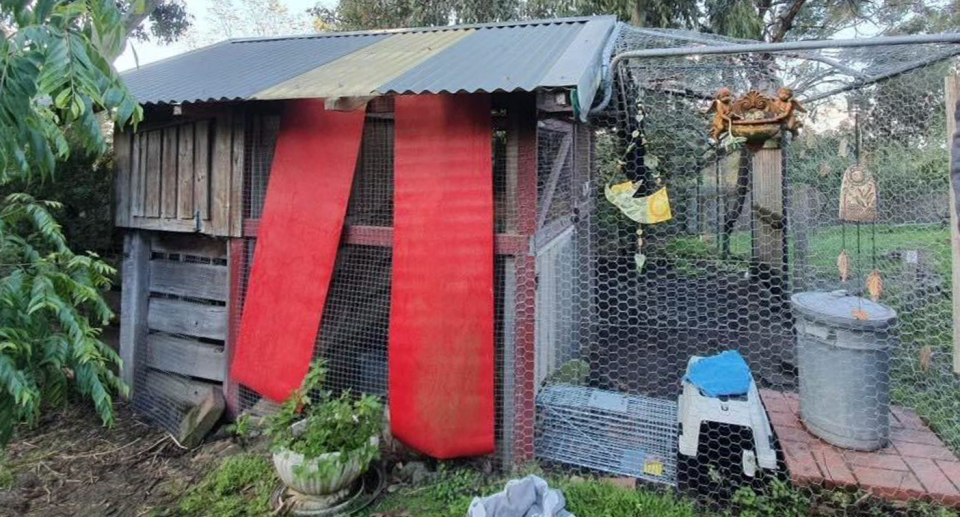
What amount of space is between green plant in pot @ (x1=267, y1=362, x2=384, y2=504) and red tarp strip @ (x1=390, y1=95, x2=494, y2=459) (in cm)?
23

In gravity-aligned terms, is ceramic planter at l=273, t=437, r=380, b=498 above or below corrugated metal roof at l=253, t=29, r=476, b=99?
below

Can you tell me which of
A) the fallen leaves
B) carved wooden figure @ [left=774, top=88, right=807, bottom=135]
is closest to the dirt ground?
carved wooden figure @ [left=774, top=88, right=807, bottom=135]

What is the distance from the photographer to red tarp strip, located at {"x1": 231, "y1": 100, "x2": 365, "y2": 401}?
10.5ft

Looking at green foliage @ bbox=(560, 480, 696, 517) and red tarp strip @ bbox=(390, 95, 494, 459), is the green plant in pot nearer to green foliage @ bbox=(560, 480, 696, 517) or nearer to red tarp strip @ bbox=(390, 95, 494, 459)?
red tarp strip @ bbox=(390, 95, 494, 459)

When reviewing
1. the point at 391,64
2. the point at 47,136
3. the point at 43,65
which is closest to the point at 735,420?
the point at 391,64

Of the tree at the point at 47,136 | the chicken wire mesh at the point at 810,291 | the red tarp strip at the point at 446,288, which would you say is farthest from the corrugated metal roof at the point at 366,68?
the chicken wire mesh at the point at 810,291

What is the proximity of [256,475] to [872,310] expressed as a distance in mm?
3516

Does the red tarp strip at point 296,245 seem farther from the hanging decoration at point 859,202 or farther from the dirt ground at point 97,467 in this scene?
the hanging decoration at point 859,202

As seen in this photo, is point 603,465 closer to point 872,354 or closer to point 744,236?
point 872,354

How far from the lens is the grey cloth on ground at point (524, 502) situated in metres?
2.32

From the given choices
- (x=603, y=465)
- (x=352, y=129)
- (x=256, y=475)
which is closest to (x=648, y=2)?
(x=352, y=129)

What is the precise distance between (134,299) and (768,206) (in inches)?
227

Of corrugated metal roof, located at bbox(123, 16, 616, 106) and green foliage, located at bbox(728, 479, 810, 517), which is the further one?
corrugated metal roof, located at bbox(123, 16, 616, 106)

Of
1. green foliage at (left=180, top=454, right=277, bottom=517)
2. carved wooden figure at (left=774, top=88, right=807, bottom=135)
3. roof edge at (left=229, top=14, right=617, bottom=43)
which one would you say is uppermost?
roof edge at (left=229, top=14, right=617, bottom=43)
